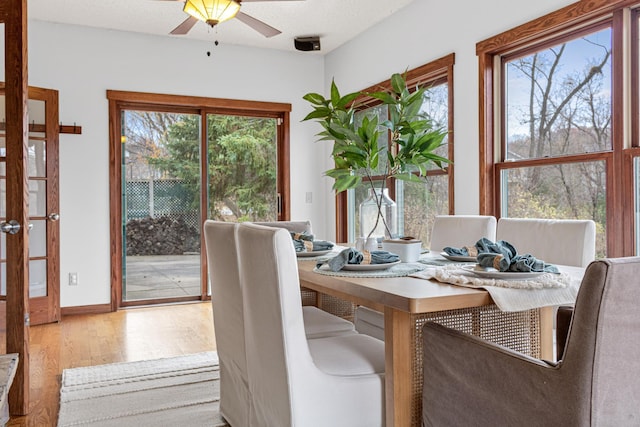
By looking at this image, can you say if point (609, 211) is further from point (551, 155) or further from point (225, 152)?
point (225, 152)

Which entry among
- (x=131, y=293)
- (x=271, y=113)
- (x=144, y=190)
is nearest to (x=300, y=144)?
(x=271, y=113)

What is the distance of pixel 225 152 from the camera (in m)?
5.24

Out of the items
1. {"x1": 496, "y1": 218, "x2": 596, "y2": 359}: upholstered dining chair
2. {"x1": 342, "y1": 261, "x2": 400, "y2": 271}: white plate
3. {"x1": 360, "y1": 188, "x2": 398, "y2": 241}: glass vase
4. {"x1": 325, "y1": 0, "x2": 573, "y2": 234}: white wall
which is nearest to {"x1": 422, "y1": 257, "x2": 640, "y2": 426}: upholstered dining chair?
{"x1": 342, "y1": 261, "x2": 400, "y2": 271}: white plate

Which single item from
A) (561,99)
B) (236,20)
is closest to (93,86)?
(236,20)

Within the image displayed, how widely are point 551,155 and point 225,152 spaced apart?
320 centimetres

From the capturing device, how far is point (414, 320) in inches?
60.3

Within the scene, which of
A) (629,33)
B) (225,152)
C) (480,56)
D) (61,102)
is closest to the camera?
(629,33)

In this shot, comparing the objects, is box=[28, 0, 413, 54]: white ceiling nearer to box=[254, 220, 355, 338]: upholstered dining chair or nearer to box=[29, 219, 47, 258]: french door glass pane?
box=[29, 219, 47, 258]: french door glass pane

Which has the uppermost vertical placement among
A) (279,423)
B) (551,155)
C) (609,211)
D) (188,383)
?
(551,155)

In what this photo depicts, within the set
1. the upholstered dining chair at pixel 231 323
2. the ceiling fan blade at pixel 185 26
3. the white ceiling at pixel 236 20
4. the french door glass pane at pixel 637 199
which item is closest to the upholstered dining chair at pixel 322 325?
the upholstered dining chair at pixel 231 323

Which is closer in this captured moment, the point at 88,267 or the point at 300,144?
the point at 88,267

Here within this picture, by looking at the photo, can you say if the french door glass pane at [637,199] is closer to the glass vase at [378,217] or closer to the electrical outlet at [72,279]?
the glass vase at [378,217]

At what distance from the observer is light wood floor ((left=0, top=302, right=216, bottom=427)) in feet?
8.51

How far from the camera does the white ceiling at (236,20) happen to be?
4.12m
